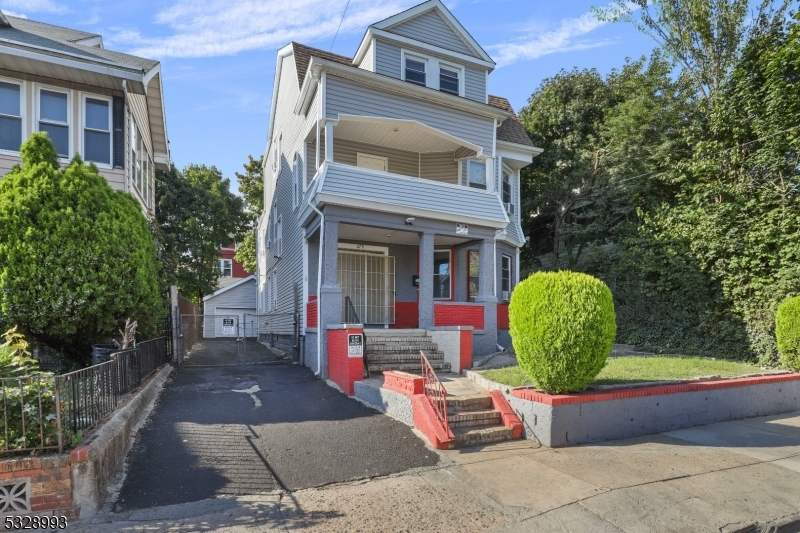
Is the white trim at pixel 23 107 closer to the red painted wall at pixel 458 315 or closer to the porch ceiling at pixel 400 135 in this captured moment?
the porch ceiling at pixel 400 135

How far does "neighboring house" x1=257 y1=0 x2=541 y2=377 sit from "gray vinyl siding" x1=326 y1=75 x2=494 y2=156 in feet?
0.09

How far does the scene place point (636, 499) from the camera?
4797 mm

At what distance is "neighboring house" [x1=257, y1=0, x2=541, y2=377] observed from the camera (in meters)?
11.2

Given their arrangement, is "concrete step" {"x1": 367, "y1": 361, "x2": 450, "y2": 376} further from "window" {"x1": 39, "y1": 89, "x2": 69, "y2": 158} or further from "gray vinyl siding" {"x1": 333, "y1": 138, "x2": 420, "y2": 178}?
"window" {"x1": 39, "y1": 89, "x2": 69, "y2": 158}

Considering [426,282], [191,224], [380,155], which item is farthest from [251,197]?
[426,282]

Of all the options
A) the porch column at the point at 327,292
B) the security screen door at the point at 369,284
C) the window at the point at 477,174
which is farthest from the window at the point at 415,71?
the porch column at the point at 327,292

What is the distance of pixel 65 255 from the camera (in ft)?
24.7

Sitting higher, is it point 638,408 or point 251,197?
point 251,197

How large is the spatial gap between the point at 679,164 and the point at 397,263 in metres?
8.87

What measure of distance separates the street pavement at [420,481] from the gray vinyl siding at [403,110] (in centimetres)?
758

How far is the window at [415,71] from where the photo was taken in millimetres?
13867

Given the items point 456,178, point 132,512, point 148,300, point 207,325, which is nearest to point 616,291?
point 456,178

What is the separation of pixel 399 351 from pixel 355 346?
1389 mm

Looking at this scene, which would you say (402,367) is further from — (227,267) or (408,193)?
(227,267)
